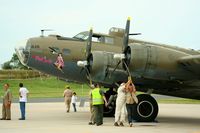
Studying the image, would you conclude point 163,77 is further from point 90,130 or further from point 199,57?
point 90,130

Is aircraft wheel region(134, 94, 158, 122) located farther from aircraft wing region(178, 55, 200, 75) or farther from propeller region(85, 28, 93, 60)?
propeller region(85, 28, 93, 60)

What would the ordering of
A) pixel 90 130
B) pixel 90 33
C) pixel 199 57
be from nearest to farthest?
pixel 90 130 < pixel 199 57 < pixel 90 33

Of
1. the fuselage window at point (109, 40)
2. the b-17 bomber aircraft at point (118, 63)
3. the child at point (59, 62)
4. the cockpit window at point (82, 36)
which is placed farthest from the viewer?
the cockpit window at point (82, 36)

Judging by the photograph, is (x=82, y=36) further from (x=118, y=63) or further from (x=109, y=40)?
(x=118, y=63)

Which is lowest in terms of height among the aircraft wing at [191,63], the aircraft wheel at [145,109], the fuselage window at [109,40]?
the aircraft wheel at [145,109]

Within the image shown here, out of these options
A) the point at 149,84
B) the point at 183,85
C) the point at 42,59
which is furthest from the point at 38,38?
the point at 183,85

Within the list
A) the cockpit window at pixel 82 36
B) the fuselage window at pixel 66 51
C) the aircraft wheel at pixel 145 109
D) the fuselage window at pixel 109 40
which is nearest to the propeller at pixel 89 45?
the fuselage window at pixel 66 51

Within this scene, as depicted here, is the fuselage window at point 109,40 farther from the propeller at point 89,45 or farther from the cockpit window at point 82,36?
the propeller at point 89,45

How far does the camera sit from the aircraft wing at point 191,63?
589 inches

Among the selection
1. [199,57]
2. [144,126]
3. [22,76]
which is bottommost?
[22,76]

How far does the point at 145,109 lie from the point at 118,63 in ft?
6.95

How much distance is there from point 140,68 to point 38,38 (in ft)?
17.7

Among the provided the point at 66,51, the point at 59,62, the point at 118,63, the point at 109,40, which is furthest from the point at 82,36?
the point at 118,63

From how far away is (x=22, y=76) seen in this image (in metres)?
76.2
